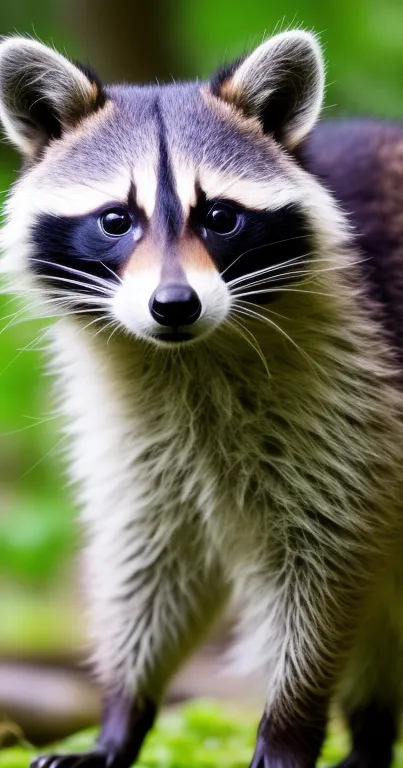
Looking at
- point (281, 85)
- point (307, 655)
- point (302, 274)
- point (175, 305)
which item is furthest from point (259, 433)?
point (281, 85)

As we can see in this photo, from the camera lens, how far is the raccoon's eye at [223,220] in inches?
101

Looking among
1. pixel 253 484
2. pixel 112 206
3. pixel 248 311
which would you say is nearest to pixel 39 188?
pixel 112 206

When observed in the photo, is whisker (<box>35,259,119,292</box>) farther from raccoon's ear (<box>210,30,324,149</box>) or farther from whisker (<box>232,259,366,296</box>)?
raccoon's ear (<box>210,30,324,149</box>)

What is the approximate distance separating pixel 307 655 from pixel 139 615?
57 cm

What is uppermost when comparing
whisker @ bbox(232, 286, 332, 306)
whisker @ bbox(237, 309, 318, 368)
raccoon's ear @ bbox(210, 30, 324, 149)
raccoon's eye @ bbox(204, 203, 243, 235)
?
raccoon's ear @ bbox(210, 30, 324, 149)

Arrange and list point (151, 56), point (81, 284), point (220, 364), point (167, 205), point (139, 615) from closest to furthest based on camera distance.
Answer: point (167, 205)
point (81, 284)
point (220, 364)
point (139, 615)
point (151, 56)

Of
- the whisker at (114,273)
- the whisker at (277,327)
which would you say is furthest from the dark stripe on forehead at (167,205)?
the whisker at (277,327)

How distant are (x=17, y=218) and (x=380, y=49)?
2651 mm

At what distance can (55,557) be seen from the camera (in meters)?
4.93

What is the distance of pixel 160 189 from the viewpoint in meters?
2.51

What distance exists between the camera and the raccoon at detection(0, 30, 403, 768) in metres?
2.59

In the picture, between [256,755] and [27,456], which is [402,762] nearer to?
[256,755]

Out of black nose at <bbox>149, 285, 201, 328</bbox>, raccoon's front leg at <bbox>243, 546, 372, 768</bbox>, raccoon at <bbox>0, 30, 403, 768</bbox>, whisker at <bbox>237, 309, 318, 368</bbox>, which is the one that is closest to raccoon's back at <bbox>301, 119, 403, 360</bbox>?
raccoon at <bbox>0, 30, 403, 768</bbox>

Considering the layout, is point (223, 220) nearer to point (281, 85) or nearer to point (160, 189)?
point (160, 189)
